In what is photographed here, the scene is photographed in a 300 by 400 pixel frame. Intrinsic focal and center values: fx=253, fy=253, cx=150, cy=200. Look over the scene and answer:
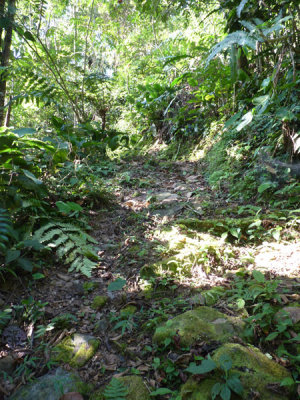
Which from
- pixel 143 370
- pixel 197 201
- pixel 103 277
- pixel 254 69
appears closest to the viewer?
pixel 143 370

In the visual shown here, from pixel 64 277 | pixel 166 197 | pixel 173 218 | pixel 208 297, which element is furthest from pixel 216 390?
pixel 166 197

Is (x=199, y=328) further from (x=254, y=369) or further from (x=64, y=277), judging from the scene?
(x=64, y=277)

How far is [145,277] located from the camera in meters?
2.49

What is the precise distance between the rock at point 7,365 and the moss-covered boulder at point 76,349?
25cm

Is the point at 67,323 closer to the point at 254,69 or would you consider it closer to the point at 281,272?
the point at 281,272

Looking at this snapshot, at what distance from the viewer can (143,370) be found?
5.09 feet

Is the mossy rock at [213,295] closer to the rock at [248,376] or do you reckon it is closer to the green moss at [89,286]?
the rock at [248,376]

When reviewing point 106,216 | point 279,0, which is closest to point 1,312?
point 106,216

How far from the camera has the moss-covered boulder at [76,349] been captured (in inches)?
66.3

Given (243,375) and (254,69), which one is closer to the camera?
(243,375)

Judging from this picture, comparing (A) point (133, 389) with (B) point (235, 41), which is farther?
(B) point (235, 41)

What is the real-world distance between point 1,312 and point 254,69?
549 centimetres

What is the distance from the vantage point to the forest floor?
1692 millimetres

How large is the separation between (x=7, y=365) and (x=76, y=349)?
1.38ft
